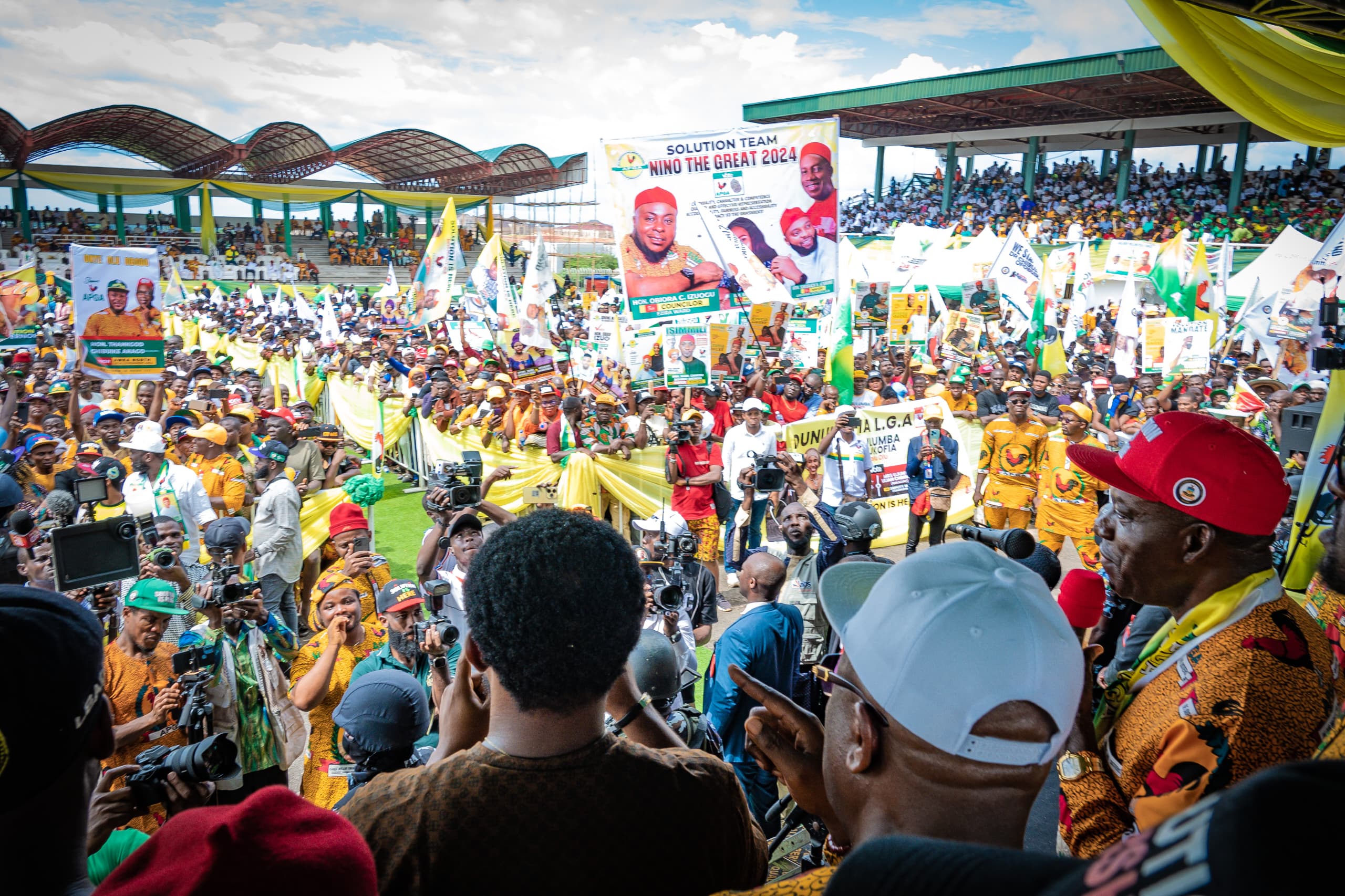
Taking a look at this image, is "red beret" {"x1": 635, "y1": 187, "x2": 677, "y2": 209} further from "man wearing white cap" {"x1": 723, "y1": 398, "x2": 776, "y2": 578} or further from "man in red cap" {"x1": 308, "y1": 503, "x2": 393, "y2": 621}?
"man in red cap" {"x1": 308, "y1": 503, "x2": 393, "y2": 621}

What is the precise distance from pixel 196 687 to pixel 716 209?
20.0 ft

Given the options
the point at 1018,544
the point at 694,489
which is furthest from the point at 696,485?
the point at 1018,544

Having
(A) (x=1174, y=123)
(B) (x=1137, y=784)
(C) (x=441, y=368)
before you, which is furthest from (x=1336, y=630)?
(A) (x=1174, y=123)

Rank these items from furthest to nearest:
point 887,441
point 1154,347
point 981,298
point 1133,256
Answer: point 981,298, point 1133,256, point 1154,347, point 887,441

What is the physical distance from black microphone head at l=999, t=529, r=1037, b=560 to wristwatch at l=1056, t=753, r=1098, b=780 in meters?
0.65

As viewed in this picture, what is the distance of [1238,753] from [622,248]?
21.9ft

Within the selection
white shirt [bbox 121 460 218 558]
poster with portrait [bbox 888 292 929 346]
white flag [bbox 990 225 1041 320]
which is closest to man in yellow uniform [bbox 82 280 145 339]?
white shirt [bbox 121 460 218 558]

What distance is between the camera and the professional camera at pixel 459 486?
16.7 ft

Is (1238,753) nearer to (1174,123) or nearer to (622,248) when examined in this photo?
(622,248)

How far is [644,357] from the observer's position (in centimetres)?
1167

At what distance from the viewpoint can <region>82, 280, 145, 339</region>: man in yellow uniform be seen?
8609mm

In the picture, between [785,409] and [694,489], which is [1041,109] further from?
[694,489]

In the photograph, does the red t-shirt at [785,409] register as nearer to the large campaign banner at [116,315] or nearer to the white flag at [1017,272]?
the white flag at [1017,272]

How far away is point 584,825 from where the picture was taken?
1.55 meters
